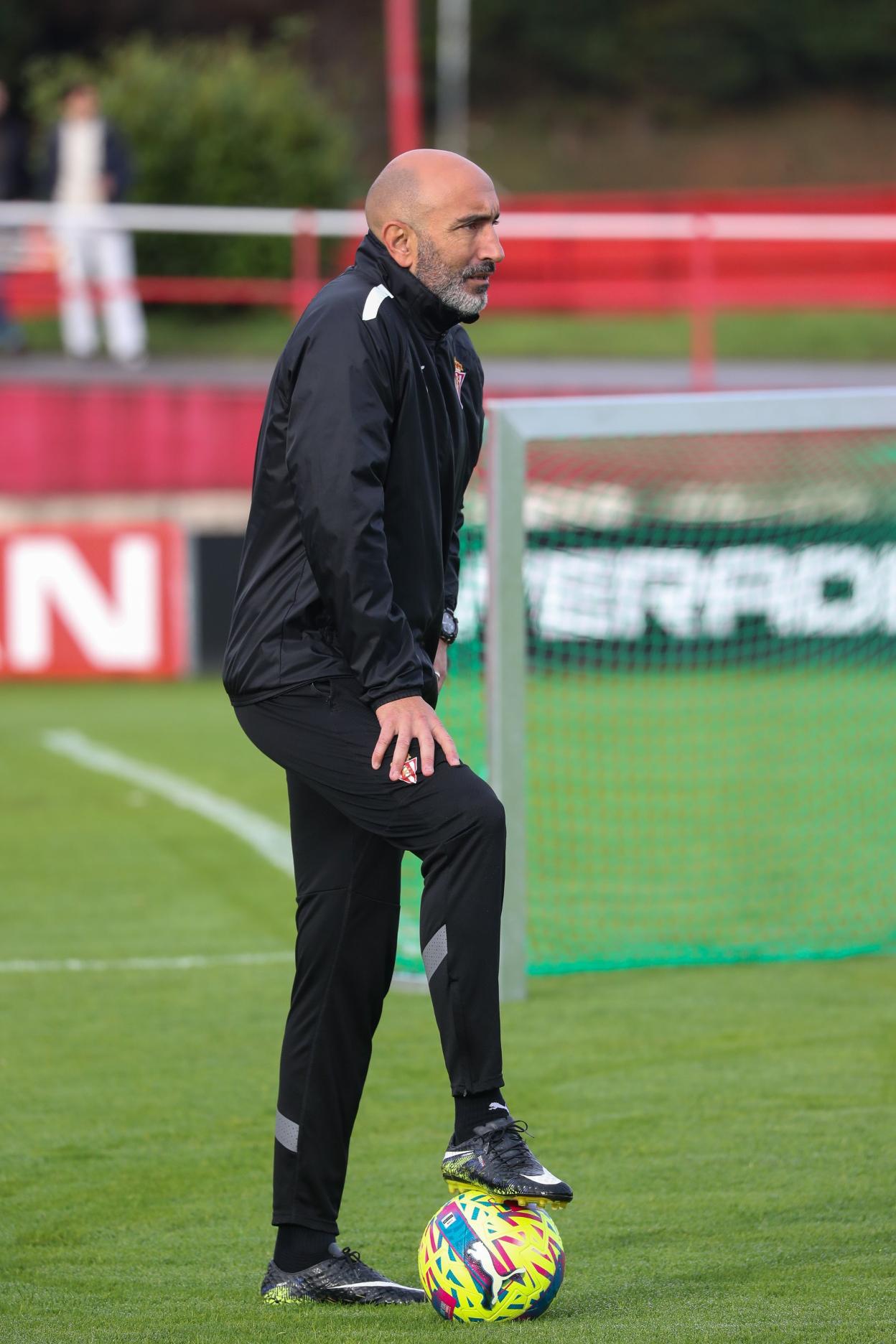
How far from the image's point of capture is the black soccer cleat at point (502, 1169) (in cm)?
339

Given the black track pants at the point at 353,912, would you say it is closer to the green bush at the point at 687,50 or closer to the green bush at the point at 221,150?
the green bush at the point at 221,150

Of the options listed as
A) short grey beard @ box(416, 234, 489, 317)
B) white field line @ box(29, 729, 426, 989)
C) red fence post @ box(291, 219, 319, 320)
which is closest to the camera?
short grey beard @ box(416, 234, 489, 317)

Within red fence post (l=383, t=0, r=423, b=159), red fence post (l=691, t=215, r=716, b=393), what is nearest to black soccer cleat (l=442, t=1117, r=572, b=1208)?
red fence post (l=691, t=215, r=716, b=393)

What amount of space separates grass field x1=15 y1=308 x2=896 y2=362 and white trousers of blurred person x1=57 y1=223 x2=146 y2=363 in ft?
10.4

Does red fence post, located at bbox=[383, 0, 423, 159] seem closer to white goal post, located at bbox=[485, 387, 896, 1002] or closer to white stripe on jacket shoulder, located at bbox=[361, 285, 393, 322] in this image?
white goal post, located at bbox=[485, 387, 896, 1002]

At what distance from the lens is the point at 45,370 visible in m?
16.1

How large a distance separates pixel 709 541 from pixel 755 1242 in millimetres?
9068

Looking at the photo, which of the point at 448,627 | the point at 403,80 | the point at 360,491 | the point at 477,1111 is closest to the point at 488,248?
the point at 360,491

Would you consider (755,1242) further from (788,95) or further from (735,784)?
(788,95)

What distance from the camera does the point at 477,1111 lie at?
3.43 meters

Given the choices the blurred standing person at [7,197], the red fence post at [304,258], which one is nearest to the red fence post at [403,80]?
the blurred standing person at [7,197]

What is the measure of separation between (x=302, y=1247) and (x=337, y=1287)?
95mm

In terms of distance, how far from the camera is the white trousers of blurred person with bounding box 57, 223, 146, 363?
15.8 metres

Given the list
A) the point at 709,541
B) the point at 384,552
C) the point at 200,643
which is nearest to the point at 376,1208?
the point at 384,552
